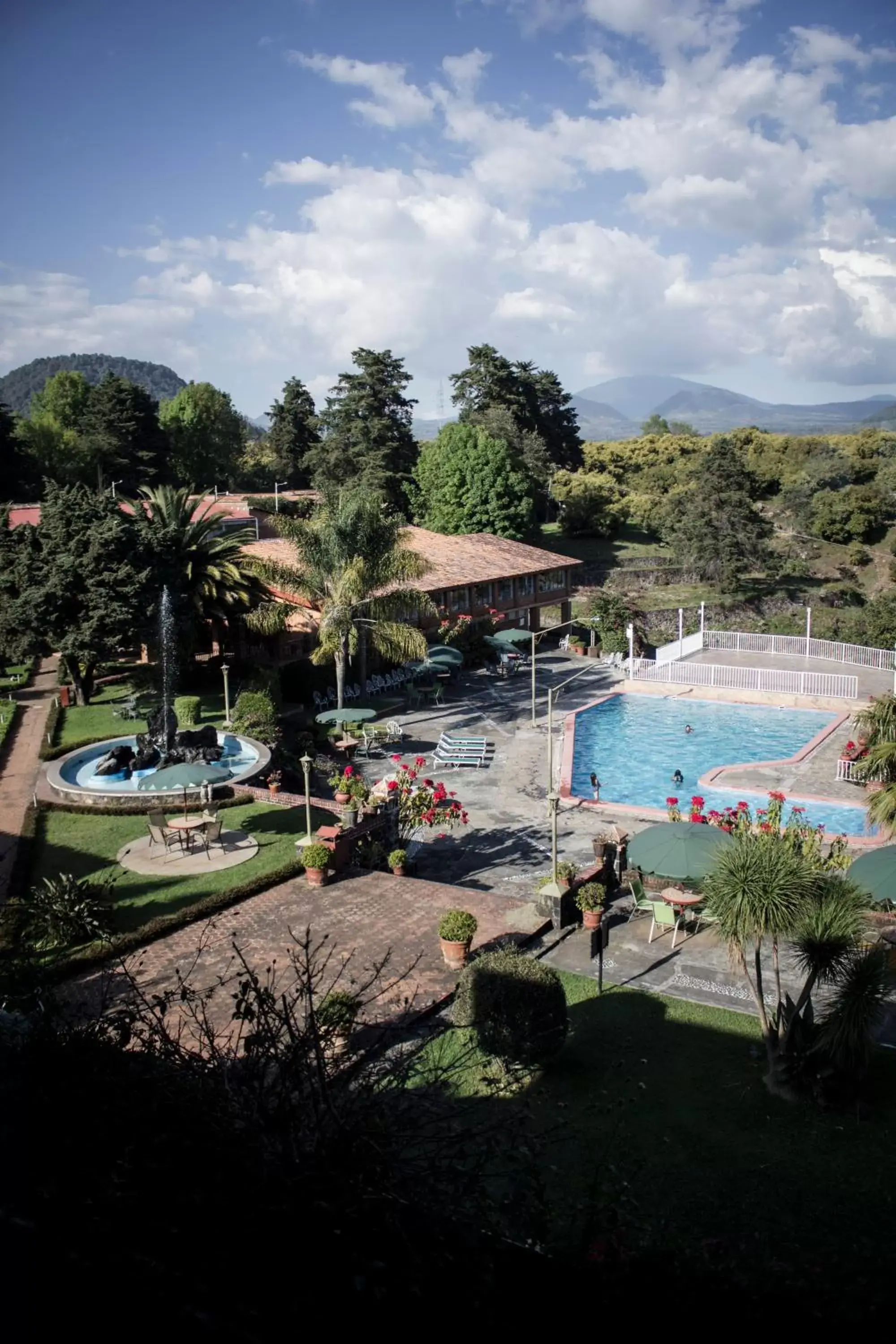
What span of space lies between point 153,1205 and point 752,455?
88.0 meters

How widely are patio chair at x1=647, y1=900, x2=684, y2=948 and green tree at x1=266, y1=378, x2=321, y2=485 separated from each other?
65998 mm

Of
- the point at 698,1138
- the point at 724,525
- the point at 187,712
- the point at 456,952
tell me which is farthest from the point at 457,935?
the point at 724,525

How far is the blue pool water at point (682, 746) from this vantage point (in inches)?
1050

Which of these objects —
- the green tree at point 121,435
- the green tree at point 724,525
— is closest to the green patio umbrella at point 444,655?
the green tree at point 724,525

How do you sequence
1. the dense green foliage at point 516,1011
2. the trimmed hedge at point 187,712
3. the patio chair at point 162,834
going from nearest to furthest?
the dense green foliage at point 516,1011 < the patio chair at point 162,834 < the trimmed hedge at point 187,712

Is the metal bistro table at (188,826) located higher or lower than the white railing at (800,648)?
lower

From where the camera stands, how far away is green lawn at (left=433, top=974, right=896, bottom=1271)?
29.5ft

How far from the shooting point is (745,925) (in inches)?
460

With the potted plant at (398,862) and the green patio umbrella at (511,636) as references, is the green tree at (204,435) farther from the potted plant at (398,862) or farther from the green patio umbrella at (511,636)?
the potted plant at (398,862)

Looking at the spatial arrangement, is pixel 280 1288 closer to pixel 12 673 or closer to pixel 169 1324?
pixel 169 1324

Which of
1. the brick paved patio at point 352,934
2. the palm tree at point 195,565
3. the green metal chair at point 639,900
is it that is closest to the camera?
the brick paved patio at point 352,934

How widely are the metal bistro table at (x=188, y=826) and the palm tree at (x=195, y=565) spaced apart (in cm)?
1238

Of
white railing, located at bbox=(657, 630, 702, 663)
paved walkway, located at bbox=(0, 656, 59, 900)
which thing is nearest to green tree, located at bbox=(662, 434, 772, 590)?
white railing, located at bbox=(657, 630, 702, 663)

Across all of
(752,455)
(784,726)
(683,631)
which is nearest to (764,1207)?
(784,726)
